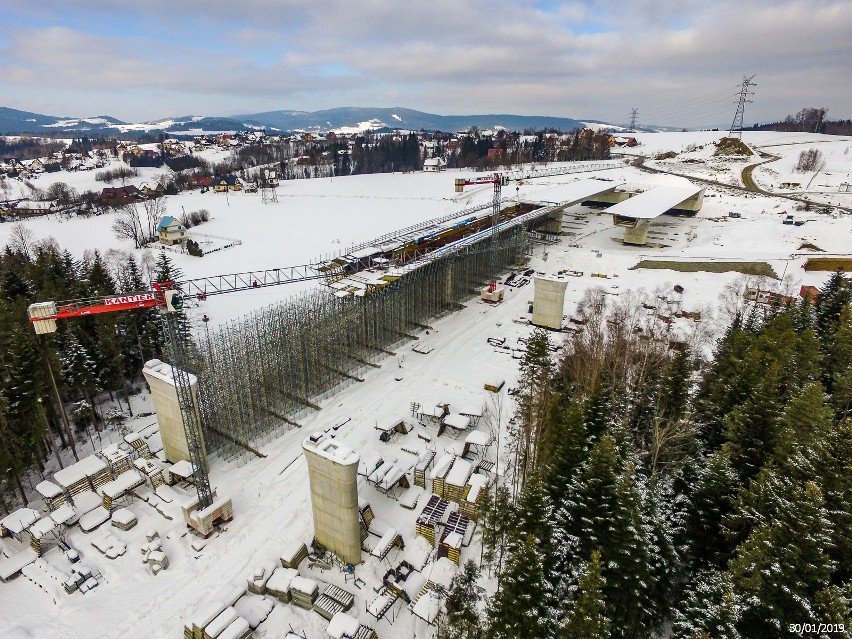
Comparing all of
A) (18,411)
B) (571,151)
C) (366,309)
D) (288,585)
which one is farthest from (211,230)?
(571,151)

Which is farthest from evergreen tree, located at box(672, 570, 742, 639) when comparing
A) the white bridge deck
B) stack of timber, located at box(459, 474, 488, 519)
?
the white bridge deck

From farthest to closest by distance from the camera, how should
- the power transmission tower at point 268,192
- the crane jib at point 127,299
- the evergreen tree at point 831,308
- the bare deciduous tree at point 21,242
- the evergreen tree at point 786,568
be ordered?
the power transmission tower at point 268,192 < the bare deciduous tree at point 21,242 < the evergreen tree at point 831,308 < the crane jib at point 127,299 < the evergreen tree at point 786,568

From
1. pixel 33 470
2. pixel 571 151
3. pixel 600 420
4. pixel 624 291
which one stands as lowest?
pixel 33 470

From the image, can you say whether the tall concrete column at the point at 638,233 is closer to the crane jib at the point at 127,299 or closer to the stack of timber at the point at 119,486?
Result: the crane jib at the point at 127,299

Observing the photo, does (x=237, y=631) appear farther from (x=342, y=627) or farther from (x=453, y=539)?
(x=453, y=539)

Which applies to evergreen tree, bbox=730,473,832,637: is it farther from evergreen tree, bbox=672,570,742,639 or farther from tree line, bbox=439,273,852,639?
evergreen tree, bbox=672,570,742,639

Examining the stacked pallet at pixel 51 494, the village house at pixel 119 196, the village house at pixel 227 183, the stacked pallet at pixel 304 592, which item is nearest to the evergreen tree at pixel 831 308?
the stacked pallet at pixel 304 592

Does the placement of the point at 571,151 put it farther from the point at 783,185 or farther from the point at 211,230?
the point at 211,230
